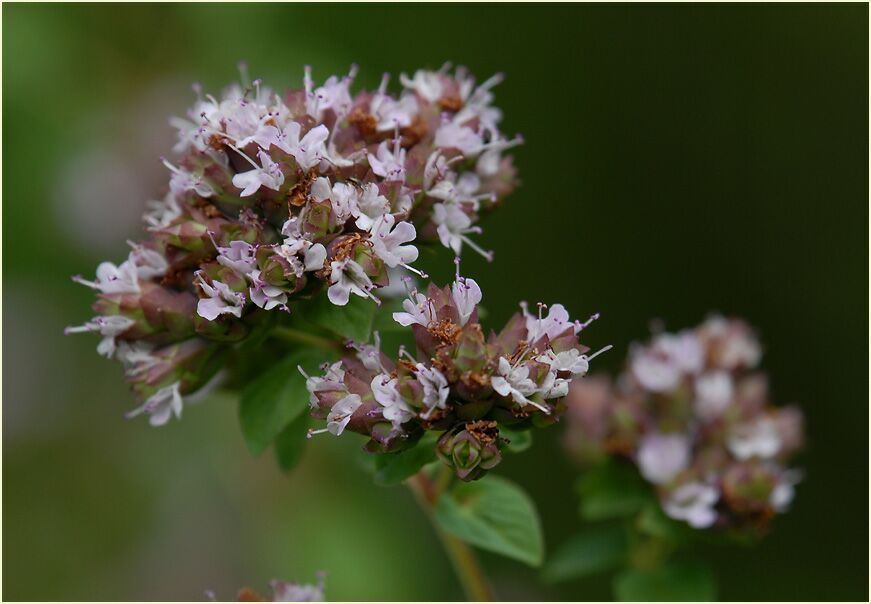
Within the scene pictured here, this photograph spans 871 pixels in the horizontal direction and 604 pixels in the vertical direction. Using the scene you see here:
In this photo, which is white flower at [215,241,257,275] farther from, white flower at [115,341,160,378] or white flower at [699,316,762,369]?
white flower at [699,316,762,369]

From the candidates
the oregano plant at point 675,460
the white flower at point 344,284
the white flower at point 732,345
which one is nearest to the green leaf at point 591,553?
the oregano plant at point 675,460

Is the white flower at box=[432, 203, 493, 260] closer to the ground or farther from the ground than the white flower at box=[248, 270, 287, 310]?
farther from the ground

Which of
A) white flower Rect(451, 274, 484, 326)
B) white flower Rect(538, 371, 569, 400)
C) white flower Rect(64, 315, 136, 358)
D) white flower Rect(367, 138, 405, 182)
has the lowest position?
white flower Rect(64, 315, 136, 358)

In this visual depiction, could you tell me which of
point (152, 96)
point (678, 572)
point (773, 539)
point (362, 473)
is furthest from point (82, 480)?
point (773, 539)

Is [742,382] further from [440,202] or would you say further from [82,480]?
[82,480]

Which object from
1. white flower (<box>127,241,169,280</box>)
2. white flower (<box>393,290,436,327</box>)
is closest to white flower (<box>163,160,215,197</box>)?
white flower (<box>127,241,169,280</box>)

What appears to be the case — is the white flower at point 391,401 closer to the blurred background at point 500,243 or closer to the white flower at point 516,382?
the white flower at point 516,382
